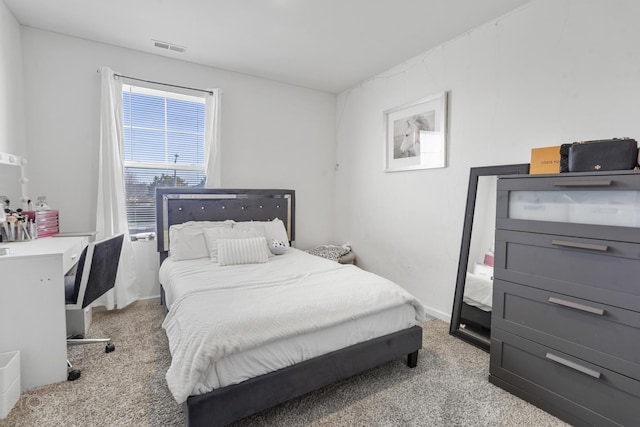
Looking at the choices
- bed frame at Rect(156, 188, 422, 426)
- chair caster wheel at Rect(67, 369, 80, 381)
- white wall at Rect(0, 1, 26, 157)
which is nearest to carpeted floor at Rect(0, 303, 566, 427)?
chair caster wheel at Rect(67, 369, 80, 381)

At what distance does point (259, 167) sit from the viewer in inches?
160

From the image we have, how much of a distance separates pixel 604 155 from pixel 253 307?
2105mm


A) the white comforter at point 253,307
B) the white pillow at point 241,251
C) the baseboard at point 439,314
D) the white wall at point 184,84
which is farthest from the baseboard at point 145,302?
the baseboard at point 439,314

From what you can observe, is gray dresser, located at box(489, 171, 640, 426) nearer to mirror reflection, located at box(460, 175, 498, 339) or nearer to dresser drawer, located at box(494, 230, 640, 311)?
dresser drawer, located at box(494, 230, 640, 311)

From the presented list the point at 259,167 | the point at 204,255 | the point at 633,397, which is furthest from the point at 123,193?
the point at 633,397

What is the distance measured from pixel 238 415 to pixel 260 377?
195 mm

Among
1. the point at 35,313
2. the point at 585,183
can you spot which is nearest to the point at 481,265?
the point at 585,183

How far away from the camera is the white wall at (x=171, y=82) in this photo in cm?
296

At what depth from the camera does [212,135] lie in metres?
3.66

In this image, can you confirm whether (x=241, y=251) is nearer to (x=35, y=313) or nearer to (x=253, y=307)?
(x=253, y=307)

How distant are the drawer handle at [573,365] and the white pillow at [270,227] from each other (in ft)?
8.35

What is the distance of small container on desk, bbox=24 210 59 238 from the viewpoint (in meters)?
2.61

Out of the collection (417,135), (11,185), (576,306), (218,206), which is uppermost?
(417,135)

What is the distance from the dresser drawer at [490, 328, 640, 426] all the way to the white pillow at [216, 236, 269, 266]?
2037 millimetres
